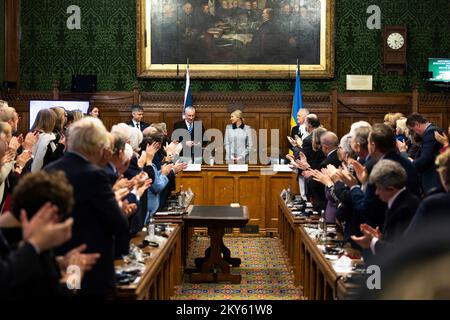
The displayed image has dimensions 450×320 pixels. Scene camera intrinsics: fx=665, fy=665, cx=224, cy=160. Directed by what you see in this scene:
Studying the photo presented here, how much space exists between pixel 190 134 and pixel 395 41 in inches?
190

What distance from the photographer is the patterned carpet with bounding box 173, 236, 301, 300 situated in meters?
7.39

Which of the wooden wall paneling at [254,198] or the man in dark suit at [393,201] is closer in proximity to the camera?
the man in dark suit at [393,201]

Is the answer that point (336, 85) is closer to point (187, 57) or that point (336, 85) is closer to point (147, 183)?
point (187, 57)

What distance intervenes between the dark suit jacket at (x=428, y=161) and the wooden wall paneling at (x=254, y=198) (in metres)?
3.60

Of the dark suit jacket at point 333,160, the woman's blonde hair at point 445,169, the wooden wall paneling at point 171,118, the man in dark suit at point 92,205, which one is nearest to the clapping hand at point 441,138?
the dark suit jacket at point 333,160

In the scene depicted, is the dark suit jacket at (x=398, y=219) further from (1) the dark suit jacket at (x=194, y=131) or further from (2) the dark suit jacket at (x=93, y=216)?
(1) the dark suit jacket at (x=194, y=131)

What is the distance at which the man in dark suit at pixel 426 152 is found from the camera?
7926 millimetres

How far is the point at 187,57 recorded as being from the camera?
545 inches

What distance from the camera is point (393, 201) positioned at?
170 inches

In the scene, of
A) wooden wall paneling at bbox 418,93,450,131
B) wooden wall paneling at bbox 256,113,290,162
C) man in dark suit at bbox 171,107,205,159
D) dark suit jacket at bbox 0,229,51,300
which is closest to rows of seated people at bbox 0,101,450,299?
dark suit jacket at bbox 0,229,51,300

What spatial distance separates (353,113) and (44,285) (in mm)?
11502

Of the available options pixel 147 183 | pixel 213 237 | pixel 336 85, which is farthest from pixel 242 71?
pixel 147 183
